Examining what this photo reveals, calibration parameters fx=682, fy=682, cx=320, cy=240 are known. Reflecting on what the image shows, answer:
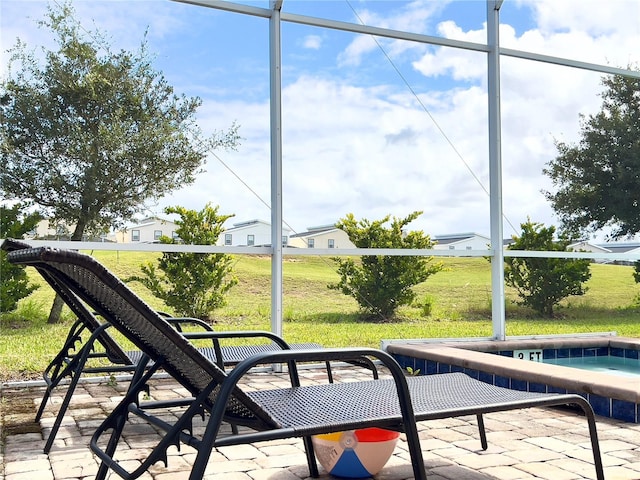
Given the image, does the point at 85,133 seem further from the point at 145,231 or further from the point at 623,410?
the point at 623,410

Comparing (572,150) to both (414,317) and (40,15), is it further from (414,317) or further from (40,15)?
(40,15)

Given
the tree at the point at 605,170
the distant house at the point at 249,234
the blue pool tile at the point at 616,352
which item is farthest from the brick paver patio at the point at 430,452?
the tree at the point at 605,170

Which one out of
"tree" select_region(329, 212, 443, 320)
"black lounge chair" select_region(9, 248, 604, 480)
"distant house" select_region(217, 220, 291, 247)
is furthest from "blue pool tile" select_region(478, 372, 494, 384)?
"tree" select_region(329, 212, 443, 320)

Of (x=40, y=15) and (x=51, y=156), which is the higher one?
(x=40, y=15)

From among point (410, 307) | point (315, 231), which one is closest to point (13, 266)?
point (315, 231)

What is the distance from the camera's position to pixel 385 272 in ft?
30.8

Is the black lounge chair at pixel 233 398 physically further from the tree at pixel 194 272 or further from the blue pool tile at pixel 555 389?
the tree at pixel 194 272

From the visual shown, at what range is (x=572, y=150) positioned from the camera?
10.8 meters

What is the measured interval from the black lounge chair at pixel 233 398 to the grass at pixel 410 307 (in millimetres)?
5229

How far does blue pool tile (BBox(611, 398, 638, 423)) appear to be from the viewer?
3367 millimetres

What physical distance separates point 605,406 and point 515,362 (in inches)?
32.2

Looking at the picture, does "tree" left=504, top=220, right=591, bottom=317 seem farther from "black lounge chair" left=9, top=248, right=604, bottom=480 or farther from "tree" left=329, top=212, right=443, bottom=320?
"black lounge chair" left=9, top=248, right=604, bottom=480

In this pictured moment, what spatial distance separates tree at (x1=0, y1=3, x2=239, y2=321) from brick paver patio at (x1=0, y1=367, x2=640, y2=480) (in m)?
2.20

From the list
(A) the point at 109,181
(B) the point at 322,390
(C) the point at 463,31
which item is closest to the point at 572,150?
(C) the point at 463,31
